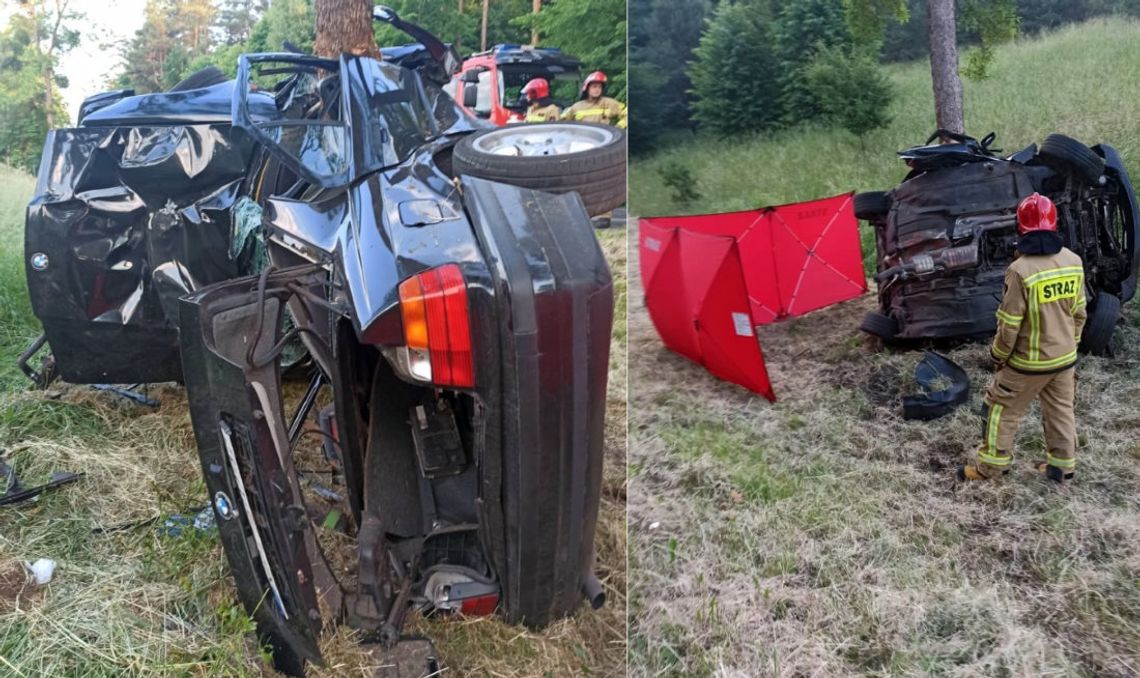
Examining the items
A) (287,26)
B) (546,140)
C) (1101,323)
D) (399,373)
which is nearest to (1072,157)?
(1101,323)

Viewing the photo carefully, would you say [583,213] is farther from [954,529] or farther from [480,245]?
[954,529]

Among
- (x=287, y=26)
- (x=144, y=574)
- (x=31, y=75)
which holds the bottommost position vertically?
(x=144, y=574)

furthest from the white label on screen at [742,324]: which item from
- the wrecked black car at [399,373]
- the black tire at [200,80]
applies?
the black tire at [200,80]

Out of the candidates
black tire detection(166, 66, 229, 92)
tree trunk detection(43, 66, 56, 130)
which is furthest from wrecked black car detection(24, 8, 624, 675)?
tree trunk detection(43, 66, 56, 130)

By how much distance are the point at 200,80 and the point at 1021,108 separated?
301cm

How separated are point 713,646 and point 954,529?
77 centimetres

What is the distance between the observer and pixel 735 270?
273 cm

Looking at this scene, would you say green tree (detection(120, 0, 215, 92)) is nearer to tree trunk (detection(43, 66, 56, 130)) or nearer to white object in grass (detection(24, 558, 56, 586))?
tree trunk (detection(43, 66, 56, 130))

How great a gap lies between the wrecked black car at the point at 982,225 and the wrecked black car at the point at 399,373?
1.18 m

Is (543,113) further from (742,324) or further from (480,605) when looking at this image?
(480,605)

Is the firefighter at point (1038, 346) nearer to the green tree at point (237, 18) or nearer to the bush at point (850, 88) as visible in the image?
the bush at point (850, 88)

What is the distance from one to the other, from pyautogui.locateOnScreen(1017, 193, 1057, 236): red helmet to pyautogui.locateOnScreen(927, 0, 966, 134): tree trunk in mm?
275

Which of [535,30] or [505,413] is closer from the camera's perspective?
[505,413]

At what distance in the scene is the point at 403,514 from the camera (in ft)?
7.20
